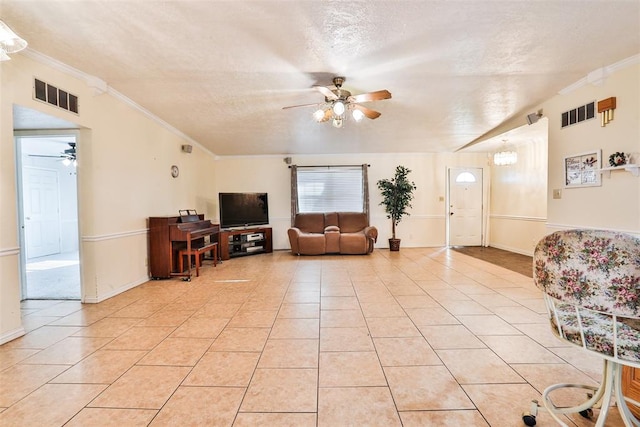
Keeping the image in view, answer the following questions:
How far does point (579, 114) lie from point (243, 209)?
558cm

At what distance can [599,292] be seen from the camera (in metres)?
1.08

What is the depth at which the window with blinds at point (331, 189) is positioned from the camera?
22.8 ft

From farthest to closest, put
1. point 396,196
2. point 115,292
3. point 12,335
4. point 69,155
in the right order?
point 396,196 < point 69,155 < point 115,292 < point 12,335

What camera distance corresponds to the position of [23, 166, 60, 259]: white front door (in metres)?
6.01

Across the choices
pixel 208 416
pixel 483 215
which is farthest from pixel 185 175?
pixel 483 215

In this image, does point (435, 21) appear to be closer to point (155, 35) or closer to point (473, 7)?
point (473, 7)

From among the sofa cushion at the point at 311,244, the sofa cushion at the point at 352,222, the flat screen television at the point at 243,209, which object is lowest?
the sofa cushion at the point at 311,244

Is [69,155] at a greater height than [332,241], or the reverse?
[69,155]

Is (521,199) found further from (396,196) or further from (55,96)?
(55,96)

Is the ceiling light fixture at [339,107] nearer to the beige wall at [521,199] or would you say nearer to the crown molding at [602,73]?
the crown molding at [602,73]

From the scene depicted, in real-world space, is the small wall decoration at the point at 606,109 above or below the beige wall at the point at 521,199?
above

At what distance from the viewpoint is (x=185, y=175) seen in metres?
5.33

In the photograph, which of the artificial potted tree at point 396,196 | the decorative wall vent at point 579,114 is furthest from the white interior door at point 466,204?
the decorative wall vent at point 579,114

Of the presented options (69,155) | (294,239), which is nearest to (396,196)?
(294,239)
